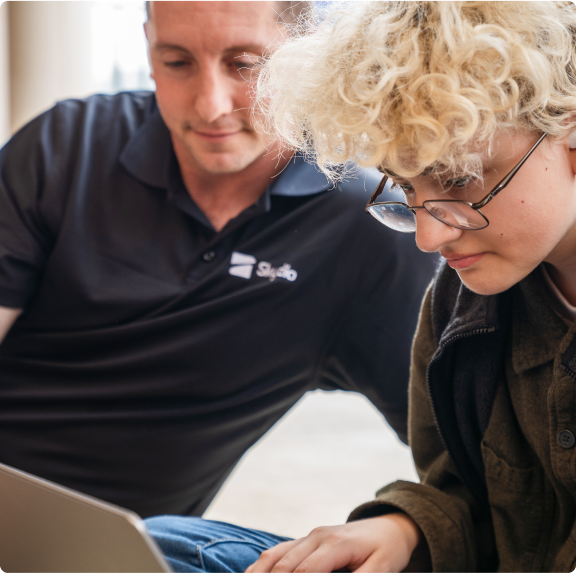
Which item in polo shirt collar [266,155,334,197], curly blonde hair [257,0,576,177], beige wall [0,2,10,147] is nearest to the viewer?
curly blonde hair [257,0,576,177]

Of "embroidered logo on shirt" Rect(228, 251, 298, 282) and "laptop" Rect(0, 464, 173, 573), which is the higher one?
"laptop" Rect(0, 464, 173, 573)

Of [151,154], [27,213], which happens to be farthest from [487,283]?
[27,213]

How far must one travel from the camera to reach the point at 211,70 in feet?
3.76

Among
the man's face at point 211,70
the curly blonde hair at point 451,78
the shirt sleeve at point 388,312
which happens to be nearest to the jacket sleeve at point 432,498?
Answer: the shirt sleeve at point 388,312

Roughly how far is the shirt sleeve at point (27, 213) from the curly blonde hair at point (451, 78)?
0.75m

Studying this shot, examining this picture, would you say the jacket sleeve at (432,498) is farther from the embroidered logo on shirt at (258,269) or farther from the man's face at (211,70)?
the man's face at (211,70)

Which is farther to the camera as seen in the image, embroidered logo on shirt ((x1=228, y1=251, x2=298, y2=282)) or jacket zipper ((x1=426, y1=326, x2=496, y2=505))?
embroidered logo on shirt ((x1=228, y1=251, x2=298, y2=282))

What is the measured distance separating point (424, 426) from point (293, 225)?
0.44 m

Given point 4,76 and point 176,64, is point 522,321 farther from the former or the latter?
point 4,76

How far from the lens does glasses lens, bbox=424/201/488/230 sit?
0.72 meters

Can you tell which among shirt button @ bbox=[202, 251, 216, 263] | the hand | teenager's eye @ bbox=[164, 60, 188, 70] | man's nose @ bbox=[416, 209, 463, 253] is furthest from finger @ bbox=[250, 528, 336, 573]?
teenager's eye @ bbox=[164, 60, 188, 70]

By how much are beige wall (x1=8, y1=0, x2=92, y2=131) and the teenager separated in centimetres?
231

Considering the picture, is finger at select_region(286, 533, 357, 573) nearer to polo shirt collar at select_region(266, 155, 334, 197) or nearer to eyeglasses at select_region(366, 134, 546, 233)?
eyeglasses at select_region(366, 134, 546, 233)

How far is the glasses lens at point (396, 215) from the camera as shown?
0.84m
